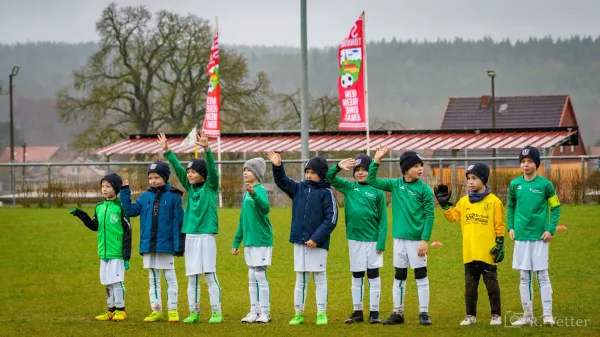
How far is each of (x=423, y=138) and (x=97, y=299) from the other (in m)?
32.5

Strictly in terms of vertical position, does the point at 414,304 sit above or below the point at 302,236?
below

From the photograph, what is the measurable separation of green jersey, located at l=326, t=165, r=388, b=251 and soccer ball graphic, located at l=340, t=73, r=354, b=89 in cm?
1691

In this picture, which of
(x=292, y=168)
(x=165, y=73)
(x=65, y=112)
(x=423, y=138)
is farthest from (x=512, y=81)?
(x=292, y=168)

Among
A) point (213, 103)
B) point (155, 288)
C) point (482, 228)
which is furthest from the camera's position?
point (213, 103)

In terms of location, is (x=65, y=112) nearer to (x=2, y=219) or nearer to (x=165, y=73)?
(x=165, y=73)

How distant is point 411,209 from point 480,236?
86 cm

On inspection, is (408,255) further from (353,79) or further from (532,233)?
(353,79)

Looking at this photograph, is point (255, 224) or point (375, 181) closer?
point (375, 181)

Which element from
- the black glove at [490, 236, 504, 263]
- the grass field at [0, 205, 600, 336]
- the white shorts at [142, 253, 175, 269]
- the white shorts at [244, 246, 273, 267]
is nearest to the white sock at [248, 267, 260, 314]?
the white shorts at [244, 246, 273, 267]

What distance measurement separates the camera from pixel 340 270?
17719 mm

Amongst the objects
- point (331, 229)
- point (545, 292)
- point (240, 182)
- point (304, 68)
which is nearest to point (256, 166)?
point (331, 229)

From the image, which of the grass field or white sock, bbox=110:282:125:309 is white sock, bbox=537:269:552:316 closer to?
the grass field

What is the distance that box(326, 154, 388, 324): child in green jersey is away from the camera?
11750mm

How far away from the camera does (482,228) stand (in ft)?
37.1
